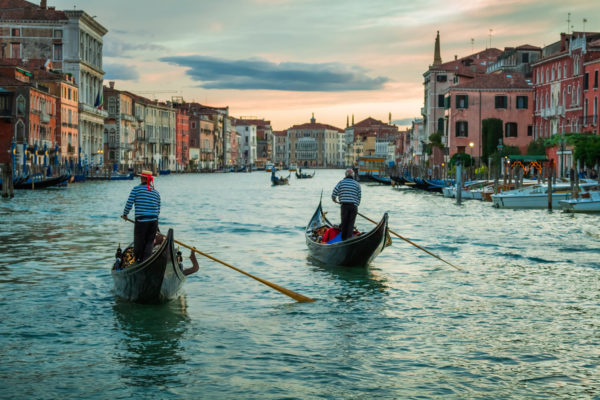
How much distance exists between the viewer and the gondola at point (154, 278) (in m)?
8.23

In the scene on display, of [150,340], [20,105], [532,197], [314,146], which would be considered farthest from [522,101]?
[314,146]

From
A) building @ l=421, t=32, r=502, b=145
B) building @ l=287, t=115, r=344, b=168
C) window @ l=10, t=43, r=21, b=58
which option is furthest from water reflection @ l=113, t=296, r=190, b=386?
building @ l=287, t=115, r=344, b=168

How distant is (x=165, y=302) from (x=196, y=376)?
2.65 metres

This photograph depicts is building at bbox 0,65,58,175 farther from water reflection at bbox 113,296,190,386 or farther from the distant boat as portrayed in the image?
water reflection at bbox 113,296,190,386

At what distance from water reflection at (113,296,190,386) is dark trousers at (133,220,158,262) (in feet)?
1.70

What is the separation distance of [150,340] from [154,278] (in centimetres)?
112

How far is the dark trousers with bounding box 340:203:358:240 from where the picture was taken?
11.5 m

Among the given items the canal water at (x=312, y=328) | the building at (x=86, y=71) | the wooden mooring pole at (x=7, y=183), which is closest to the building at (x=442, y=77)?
the building at (x=86, y=71)

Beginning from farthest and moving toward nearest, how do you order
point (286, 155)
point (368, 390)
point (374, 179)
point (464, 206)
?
point (286, 155) < point (374, 179) < point (464, 206) < point (368, 390)

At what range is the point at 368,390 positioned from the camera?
19.6ft

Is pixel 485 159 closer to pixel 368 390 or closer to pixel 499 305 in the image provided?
pixel 499 305

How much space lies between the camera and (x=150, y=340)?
7492mm

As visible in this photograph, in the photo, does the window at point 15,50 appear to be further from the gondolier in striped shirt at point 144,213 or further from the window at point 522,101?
the gondolier in striped shirt at point 144,213

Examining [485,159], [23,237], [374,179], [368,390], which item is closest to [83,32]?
[374,179]
